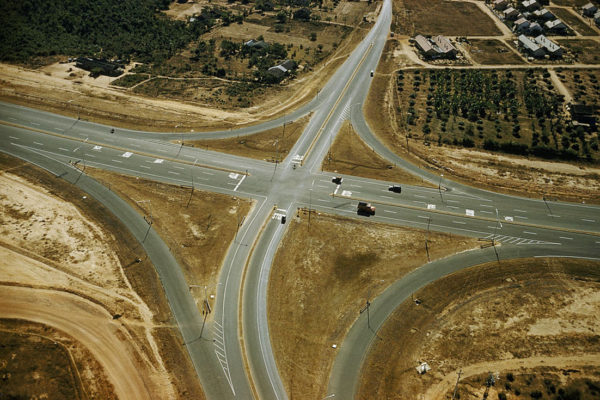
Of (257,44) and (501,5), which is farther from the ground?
(501,5)

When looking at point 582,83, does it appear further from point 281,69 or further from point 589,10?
point 281,69

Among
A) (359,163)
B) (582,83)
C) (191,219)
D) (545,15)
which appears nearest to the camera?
(191,219)

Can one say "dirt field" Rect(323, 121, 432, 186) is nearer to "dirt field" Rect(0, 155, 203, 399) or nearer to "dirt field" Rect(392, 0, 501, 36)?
"dirt field" Rect(0, 155, 203, 399)

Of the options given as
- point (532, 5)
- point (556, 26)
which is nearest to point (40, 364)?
point (556, 26)

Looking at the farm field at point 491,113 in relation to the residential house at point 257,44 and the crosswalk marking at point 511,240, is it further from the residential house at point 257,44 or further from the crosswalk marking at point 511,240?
the residential house at point 257,44

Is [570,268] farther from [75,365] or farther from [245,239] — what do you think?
[75,365]

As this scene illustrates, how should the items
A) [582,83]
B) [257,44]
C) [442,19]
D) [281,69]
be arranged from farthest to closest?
[442,19], [257,44], [281,69], [582,83]

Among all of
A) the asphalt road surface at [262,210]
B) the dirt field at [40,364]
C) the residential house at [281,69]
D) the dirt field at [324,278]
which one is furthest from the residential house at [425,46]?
the dirt field at [40,364]
